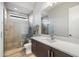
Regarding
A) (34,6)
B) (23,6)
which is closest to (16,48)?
(23,6)

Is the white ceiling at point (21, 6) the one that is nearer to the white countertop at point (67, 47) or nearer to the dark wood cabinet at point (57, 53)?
the white countertop at point (67, 47)

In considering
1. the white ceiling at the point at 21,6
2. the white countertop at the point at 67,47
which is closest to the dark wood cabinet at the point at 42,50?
the white countertop at the point at 67,47

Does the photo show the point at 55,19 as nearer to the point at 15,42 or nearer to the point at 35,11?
the point at 35,11

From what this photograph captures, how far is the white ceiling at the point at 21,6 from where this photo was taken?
2.66 m

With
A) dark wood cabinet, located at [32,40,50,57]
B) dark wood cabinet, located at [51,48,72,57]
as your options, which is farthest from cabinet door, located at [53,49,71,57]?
dark wood cabinet, located at [32,40,50,57]

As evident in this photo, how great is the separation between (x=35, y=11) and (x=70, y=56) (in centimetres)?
242

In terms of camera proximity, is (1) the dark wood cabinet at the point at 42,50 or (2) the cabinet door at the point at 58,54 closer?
(2) the cabinet door at the point at 58,54

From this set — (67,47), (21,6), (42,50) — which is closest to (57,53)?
(67,47)

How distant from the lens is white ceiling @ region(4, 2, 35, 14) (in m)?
2.66

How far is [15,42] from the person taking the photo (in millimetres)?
3004

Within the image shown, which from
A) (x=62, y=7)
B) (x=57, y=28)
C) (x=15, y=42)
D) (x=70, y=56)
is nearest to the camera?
(x=70, y=56)

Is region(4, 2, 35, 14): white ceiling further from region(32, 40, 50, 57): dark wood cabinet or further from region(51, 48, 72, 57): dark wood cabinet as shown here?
region(51, 48, 72, 57): dark wood cabinet

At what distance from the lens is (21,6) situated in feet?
9.28

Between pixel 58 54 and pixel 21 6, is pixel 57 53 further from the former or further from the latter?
pixel 21 6
